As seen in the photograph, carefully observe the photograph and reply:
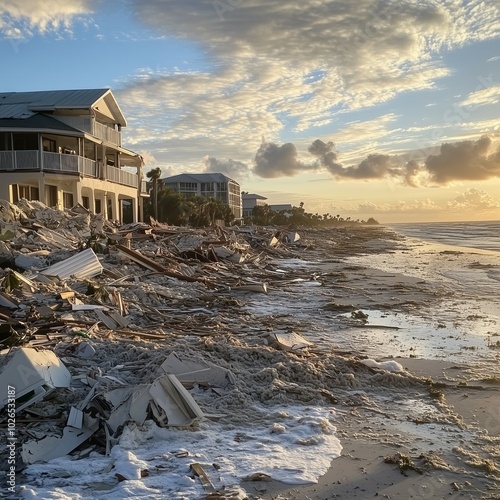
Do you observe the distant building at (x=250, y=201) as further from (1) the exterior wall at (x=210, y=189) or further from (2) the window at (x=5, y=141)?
(2) the window at (x=5, y=141)

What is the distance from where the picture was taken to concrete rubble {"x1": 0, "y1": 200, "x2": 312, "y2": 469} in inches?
186

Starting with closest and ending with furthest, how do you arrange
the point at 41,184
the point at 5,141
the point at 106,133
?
1. the point at 41,184
2. the point at 5,141
3. the point at 106,133

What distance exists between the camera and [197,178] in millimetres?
114438

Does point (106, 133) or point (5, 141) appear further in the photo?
point (106, 133)

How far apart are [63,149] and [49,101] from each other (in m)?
2.88

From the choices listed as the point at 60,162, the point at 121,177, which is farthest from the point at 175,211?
the point at 60,162

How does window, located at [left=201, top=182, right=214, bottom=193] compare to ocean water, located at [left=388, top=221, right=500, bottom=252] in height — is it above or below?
above

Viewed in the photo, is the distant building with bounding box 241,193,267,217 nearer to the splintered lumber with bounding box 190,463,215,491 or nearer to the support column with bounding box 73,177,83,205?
the support column with bounding box 73,177,83,205

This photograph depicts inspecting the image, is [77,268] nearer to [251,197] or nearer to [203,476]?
[203,476]

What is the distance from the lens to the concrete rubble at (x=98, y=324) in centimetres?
472

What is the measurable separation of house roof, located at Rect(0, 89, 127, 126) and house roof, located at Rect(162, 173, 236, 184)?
76149mm

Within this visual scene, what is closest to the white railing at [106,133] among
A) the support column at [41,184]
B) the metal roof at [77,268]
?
the support column at [41,184]

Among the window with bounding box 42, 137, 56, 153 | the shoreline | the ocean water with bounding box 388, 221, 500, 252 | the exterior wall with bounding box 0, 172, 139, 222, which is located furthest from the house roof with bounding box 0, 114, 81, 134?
the ocean water with bounding box 388, 221, 500, 252

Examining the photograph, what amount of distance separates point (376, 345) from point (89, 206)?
27.4m
